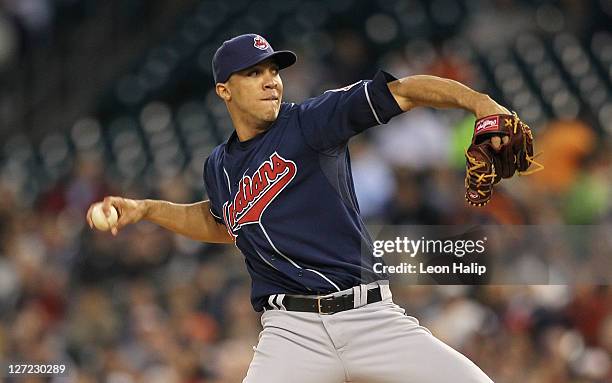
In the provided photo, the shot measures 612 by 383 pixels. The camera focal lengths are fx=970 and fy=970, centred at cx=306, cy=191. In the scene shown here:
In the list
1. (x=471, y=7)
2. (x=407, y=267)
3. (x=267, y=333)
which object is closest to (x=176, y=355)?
(x=407, y=267)

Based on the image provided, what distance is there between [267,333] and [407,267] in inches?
71.0

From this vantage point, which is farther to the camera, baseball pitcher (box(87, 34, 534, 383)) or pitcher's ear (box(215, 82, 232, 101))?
pitcher's ear (box(215, 82, 232, 101))

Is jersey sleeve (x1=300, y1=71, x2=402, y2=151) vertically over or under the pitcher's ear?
under

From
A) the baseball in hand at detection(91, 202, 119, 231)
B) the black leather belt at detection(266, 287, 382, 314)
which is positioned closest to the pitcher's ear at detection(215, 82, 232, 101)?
the baseball in hand at detection(91, 202, 119, 231)

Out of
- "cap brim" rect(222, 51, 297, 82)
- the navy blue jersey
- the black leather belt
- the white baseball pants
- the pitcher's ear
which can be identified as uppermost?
"cap brim" rect(222, 51, 297, 82)

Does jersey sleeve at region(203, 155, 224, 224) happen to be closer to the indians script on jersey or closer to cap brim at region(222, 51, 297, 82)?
the indians script on jersey

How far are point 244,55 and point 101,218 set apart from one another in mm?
650

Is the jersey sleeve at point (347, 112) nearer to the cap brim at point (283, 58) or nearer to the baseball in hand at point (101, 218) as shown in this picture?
the cap brim at point (283, 58)

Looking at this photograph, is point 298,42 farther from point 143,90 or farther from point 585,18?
point 585,18

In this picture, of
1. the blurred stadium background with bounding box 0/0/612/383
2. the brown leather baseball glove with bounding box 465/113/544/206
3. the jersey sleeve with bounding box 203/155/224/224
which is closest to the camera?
the brown leather baseball glove with bounding box 465/113/544/206

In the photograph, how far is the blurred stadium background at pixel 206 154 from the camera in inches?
194

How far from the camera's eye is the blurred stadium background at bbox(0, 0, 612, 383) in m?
4.93

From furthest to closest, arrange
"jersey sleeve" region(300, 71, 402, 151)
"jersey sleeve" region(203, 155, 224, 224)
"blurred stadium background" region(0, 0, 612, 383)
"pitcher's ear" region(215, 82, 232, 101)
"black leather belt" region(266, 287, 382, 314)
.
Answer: "blurred stadium background" region(0, 0, 612, 383) < "jersey sleeve" region(203, 155, 224, 224) < "pitcher's ear" region(215, 82, 232, 101) < "black leather belt" region(266, 287, 382, 314) < "jersey sleeve" region(300, 71, 402, 151)

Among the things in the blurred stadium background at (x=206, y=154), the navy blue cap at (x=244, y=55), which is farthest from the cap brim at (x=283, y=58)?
the blurred stadium background at (x=206, y=154)
